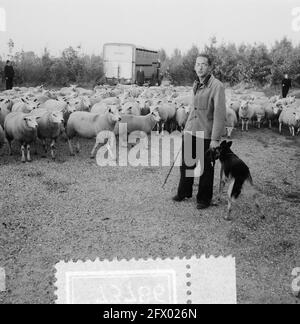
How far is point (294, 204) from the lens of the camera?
7523 millimetres

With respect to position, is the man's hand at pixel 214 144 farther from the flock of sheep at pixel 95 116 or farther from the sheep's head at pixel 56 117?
the sheep's head at pixel 56 117

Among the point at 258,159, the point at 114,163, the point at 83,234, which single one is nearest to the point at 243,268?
the point at 83,234

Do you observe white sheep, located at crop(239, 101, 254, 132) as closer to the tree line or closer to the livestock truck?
the livestock truck

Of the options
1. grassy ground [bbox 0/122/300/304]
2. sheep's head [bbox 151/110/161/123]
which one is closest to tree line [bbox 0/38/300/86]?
sheep's head [bbox 151/110/161/123]

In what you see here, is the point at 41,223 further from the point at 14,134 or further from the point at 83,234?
the point at 14,134

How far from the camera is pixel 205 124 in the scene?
21.6 feet

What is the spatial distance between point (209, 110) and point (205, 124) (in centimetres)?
23

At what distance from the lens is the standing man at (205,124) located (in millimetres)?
6328

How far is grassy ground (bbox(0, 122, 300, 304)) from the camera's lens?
16.5ft

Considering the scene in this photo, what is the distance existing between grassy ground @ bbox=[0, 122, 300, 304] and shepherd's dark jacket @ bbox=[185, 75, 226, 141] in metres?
1.40

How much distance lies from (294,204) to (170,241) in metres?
2.82

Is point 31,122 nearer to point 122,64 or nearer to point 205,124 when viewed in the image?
point 205,124

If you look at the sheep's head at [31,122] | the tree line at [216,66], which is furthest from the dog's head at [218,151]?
the tree line at [216,66]
